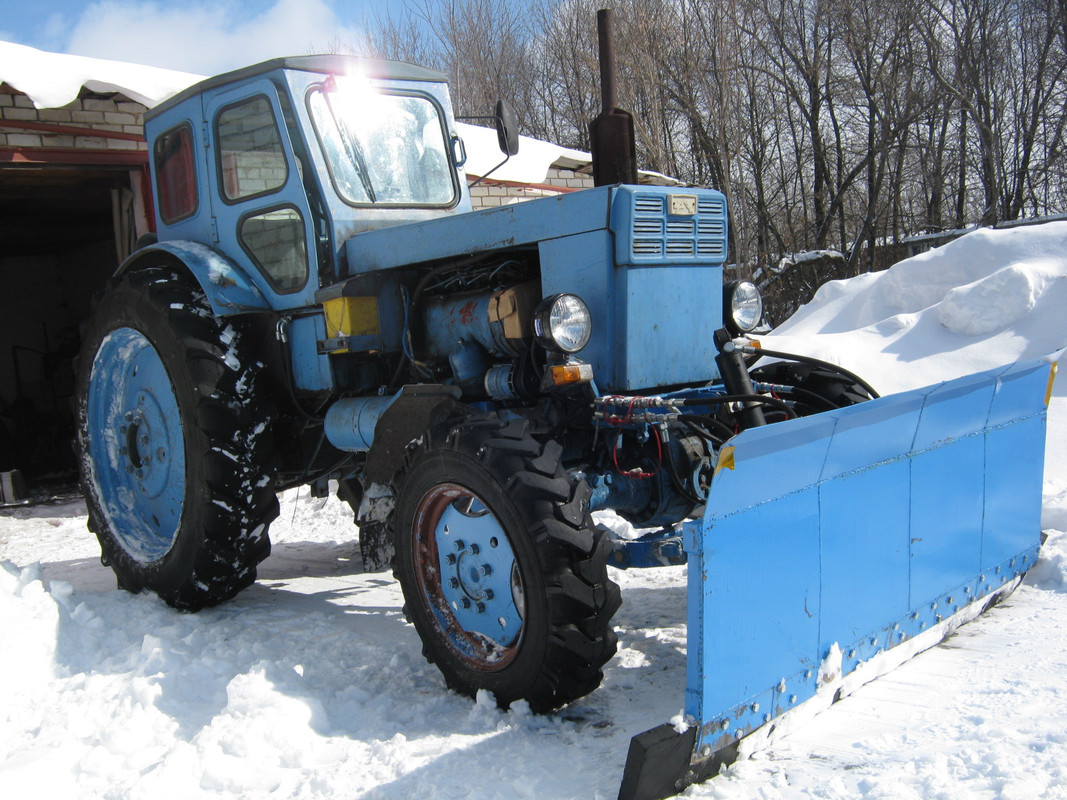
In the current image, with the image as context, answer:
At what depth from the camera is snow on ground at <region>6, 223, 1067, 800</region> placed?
2.52 m

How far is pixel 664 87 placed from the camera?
53.9 ft

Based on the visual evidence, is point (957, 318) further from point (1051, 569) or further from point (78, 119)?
point (78, 119)

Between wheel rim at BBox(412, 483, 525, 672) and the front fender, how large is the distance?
1504mm

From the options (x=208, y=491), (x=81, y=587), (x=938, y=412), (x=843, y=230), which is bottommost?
(x=81, y=587)

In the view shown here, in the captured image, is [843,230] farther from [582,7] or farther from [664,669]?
[664,669]

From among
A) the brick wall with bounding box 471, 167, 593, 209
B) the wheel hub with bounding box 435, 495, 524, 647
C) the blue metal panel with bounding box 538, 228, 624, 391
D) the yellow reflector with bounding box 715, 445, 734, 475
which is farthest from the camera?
the brick wall with bounding box 471, 167, 593, 209

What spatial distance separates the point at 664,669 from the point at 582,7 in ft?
69.9

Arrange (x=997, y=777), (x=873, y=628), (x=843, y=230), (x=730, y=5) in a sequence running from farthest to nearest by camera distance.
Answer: (x=843, y=230) < (x=730, y=5) < (x=873, y=628) < (x=997, y=777)

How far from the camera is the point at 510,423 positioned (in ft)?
9.98

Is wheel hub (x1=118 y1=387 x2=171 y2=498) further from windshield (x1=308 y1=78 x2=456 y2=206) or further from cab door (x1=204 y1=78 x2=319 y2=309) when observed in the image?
windshield (x1=308 y1=78 x2=456 y2=206)

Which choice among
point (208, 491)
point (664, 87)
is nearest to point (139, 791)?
point (208, 491)

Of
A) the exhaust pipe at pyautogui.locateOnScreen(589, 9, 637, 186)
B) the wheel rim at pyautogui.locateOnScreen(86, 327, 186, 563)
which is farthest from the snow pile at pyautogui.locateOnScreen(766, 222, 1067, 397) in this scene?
the wheel rim at pyautogui.locateOnScreen(86, 327, 186, 563)

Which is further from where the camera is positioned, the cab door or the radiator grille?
the cab door

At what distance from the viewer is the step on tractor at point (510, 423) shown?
2.75 meters
